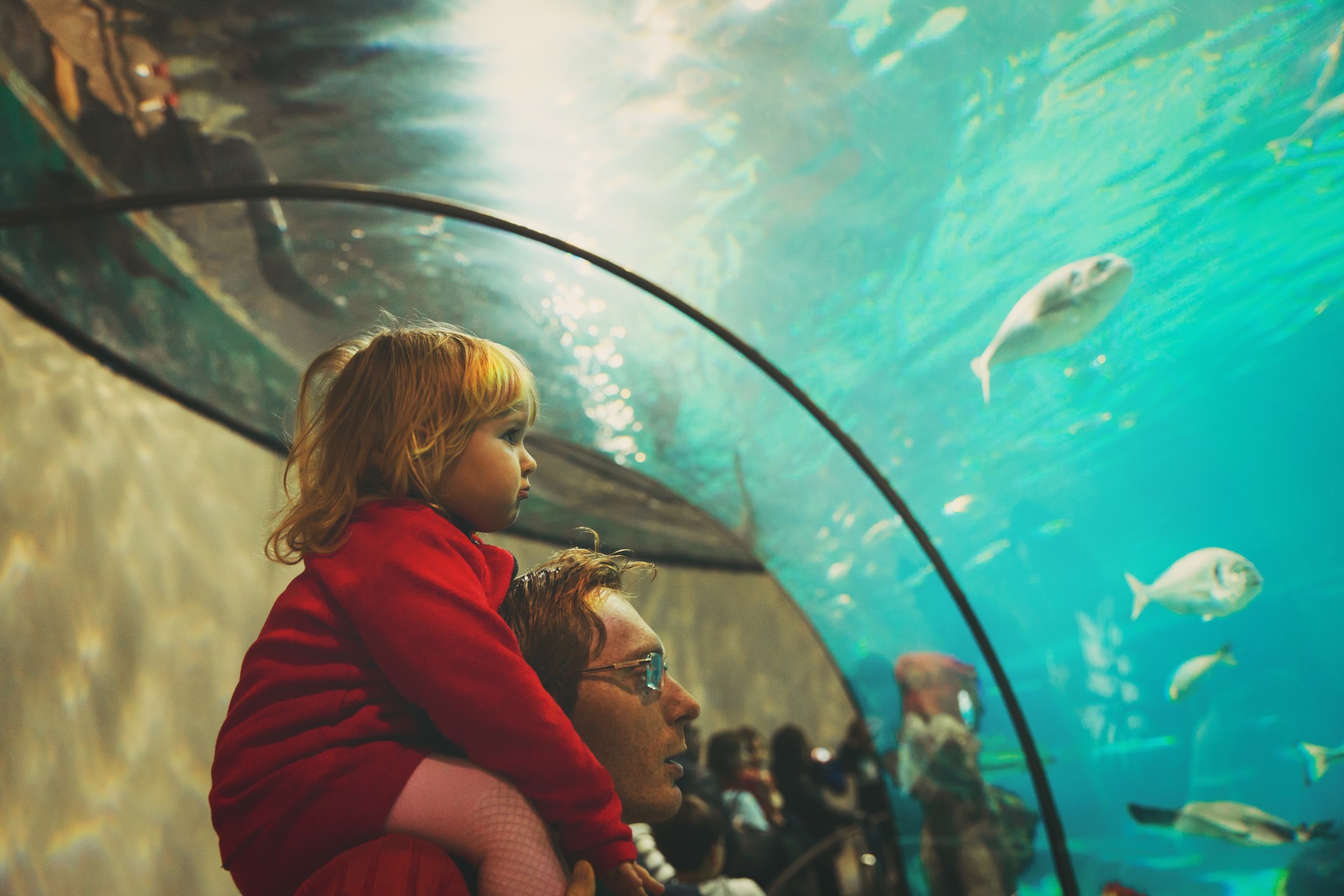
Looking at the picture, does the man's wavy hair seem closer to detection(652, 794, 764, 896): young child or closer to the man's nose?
the man's nose

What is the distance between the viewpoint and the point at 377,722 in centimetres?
63

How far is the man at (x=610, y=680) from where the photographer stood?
710mm

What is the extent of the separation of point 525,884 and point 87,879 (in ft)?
8.19

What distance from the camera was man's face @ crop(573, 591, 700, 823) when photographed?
2.32 feet

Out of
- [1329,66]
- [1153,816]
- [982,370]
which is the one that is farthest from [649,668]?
[1153,816]

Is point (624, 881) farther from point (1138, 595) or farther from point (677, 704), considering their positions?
point (1138, 595)

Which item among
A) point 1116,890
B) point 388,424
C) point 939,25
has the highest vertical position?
point 939,25

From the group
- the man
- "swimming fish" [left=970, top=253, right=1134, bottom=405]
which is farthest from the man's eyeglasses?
"swimming fish" [left=970, top=253, right=1134, bottom=405]

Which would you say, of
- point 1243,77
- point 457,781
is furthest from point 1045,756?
point 457,781

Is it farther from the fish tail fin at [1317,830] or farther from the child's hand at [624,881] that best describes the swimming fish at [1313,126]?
the child's hand at [624,881]

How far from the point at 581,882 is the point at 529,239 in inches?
65.7

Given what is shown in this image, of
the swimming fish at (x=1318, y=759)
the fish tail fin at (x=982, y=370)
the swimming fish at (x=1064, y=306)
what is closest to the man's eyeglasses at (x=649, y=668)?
the swimming fish at (x=1064, y=306)

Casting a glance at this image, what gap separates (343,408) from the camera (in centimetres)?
74

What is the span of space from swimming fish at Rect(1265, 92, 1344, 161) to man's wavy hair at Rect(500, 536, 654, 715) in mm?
2801
